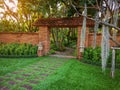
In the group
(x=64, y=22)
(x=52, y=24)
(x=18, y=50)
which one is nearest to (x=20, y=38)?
(x=18, y=50)

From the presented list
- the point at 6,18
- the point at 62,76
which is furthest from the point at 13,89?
A: the point at 6,18

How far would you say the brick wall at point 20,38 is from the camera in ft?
32.9

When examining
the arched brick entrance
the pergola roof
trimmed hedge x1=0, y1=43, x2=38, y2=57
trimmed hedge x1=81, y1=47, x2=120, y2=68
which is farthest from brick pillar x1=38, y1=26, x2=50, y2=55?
trimmed hedge x1=81, y1=47, x2=120, y2=68

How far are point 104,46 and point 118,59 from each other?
1.39 meters

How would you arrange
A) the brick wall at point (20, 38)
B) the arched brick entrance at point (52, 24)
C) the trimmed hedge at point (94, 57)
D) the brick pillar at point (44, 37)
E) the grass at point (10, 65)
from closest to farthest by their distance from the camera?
the grass at point (10, 65) → the trimmed hedge at point (94, 57) → the arched brick entrance at point (52, 24) → the brick pillar at point (44, 37) → the brick wall at point (20, 38)

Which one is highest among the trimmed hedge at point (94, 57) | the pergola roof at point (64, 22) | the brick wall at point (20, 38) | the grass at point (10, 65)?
the pergola roof at point (64, 22)

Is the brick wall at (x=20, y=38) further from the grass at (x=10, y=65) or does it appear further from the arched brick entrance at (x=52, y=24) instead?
the grass at (x=10, y=65)

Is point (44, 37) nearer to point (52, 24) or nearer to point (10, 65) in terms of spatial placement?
point (52, 24)

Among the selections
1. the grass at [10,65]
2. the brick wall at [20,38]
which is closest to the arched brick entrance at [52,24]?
the brick wall at [20,38]

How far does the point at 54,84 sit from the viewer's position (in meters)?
4.42

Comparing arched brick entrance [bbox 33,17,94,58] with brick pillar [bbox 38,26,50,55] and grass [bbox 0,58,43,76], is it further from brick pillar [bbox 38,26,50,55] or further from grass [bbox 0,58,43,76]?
grass [bbox 0,58,43,76]

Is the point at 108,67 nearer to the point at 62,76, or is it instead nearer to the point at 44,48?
the point at 62,76

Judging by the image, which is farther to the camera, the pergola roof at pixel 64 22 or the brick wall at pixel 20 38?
the brick wall at pixel 20 38

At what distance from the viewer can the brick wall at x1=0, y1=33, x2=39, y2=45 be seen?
10.0 metres
